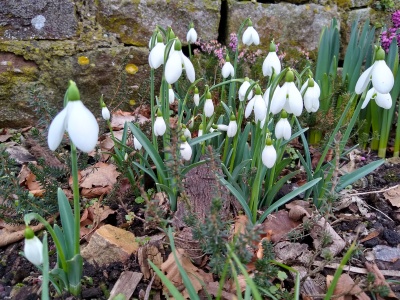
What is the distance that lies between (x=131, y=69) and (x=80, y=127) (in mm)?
1833

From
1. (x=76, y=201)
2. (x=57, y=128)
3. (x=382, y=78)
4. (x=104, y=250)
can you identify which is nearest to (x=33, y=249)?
(x=76, y=201)

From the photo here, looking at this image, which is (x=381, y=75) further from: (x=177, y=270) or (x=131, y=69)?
(x=131, y=69)

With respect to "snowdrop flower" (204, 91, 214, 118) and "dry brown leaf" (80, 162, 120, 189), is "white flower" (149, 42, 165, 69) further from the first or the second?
"dry brown leaf" (80, 162, 120, 189)

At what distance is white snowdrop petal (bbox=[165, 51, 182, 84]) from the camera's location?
148 cm

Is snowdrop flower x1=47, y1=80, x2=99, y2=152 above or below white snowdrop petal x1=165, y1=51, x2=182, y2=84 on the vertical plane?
below

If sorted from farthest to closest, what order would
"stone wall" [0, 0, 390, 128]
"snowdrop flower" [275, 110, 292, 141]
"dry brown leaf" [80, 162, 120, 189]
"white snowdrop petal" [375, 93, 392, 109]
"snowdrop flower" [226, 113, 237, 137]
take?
"stone wall" [0, 0, 390, 128] → "dry brown leaf" [80, 162, 120, 189] → "snowdrop flower" [226, 113, 237, 137] → "white snowdrop petal" [375, 93, 392, 109] → "snowdrop flower" [275, 110, 292, 141]

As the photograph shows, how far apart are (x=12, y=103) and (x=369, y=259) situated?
7.17 feet

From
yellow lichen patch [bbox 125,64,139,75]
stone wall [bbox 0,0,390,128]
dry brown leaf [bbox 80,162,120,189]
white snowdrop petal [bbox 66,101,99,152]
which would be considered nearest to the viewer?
white snowdrop petal [bbox 66,101,99,152]

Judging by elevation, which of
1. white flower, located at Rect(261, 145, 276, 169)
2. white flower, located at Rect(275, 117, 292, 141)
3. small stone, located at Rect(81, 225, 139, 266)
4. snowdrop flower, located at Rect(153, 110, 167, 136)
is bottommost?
small stone, located at Rect(81, 225, 139, 266)

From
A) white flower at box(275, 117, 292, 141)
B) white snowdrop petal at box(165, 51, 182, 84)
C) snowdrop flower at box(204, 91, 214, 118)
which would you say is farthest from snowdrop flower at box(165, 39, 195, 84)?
white flower at box(275, 117, 292, 141)

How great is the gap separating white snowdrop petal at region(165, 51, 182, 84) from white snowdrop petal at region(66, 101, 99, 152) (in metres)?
0.54

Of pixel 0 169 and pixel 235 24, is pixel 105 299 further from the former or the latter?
pixel 235 24

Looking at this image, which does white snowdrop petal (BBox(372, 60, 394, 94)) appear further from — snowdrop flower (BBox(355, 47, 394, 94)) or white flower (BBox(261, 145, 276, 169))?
white flower (BBox(261, 145, 276, 169))

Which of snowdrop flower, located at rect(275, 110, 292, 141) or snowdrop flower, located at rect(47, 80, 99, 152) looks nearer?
snowdrop flower, located at rect(47, 80, 99, 152)
